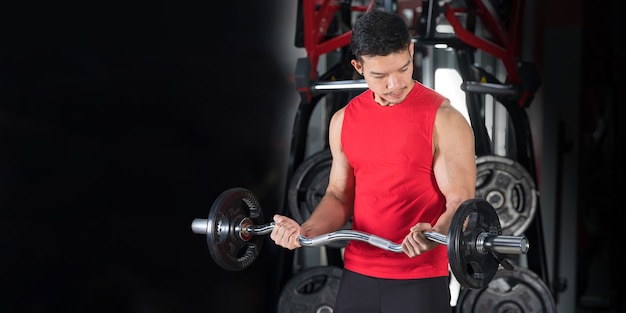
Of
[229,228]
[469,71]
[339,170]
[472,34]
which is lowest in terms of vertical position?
[229,228]

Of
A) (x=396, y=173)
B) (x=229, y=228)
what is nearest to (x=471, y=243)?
(x=396, y=173)

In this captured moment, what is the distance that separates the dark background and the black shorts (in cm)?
71

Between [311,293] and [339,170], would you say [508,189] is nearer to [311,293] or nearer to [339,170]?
[311,293]

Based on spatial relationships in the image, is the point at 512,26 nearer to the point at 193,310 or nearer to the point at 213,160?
the point at 213,160

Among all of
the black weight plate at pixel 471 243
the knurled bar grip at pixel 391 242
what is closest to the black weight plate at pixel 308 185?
the knurled bar grip at pixel 391 242

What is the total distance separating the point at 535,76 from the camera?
3.06 m

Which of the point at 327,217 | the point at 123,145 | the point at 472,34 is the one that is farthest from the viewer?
the point at 472,34

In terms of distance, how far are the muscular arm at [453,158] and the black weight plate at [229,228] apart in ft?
1.65

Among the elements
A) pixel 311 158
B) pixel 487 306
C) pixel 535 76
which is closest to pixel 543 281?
pixel 487 306

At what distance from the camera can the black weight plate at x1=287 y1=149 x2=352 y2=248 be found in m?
2.96

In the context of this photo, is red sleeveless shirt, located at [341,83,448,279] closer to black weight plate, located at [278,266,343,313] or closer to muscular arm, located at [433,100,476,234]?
muscular arm, located at [433,100,476,234]

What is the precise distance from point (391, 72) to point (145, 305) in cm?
112

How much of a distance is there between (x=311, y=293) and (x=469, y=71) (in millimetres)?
1144

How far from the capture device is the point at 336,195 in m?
1.99
